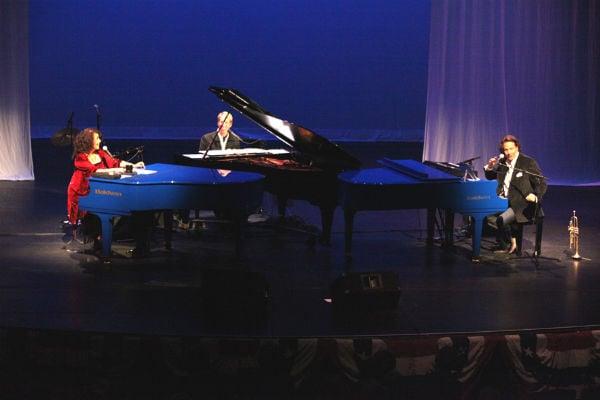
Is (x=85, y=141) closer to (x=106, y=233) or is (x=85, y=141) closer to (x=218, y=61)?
(x=106, y=233)

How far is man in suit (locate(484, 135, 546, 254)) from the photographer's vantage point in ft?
26.8

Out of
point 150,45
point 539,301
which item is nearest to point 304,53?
point 150,45

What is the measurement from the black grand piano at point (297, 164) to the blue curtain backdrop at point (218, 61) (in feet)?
26.2

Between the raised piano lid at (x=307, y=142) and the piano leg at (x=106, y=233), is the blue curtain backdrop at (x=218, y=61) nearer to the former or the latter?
the raised piano lid at (x=307, y=142)

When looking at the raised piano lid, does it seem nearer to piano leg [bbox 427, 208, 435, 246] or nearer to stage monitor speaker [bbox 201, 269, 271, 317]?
piano leg [bbox 427, 208, 435, 246]

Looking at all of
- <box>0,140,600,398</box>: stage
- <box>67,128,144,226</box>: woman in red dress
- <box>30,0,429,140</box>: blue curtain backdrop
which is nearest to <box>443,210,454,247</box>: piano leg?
<box>0,140,600,398</box>: stage

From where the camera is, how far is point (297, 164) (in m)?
8.88

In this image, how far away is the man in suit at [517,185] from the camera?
8180 millimetres

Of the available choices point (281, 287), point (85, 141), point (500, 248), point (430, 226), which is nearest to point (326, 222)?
point (430, 226)

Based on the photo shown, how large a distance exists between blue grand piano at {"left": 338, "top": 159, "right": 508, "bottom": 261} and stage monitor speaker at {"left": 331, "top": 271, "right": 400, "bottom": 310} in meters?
1.19

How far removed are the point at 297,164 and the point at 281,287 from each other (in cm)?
192

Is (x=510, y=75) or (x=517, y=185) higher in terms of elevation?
(x=510, y=75)

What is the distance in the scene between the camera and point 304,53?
1695cm

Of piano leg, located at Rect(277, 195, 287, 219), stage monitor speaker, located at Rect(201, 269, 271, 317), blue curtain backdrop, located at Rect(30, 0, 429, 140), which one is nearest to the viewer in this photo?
stage monitor speaker, located at Rect(201, 269, 271, 317)
